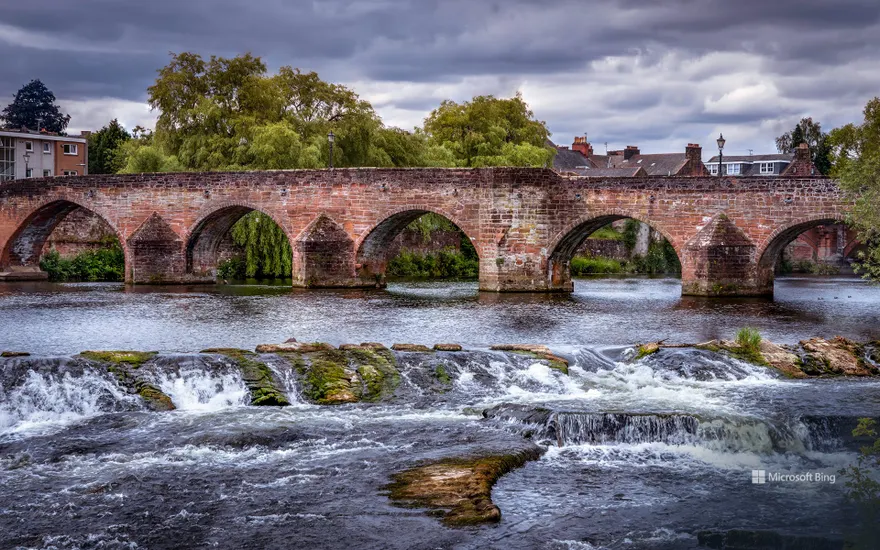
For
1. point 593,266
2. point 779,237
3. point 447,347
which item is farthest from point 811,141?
point 447,347

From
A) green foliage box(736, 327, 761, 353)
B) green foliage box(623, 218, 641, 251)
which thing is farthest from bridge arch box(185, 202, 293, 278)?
green foliage box(623, 218, 641, 251)

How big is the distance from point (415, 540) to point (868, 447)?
5921 mm

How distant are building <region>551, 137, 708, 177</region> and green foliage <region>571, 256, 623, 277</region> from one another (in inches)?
548

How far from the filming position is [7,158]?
221ft

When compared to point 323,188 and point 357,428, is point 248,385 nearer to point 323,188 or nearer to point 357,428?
point 357,428

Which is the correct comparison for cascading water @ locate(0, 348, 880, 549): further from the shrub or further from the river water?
the shrub

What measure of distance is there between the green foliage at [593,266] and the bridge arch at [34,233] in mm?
22755

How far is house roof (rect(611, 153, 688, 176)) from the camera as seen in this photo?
71.7 m

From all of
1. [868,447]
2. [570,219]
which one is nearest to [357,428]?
[868,447]

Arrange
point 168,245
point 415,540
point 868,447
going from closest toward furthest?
1. point 415,540
2. point 868,447
3. point 168,245

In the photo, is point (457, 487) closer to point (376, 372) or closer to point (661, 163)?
point (376, 372)

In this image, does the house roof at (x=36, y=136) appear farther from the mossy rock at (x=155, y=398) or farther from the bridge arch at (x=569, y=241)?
the mossy rock at (x=155, y=398)

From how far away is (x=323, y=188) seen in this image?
3275 centimetres

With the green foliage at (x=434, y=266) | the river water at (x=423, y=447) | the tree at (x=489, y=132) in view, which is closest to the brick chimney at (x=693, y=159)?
the tree at (x=489, y=132)
